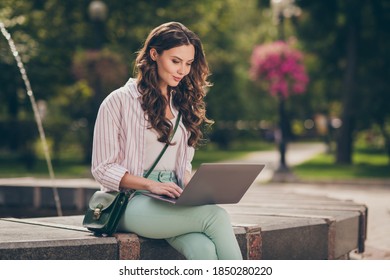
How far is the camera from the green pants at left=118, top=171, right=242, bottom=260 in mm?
4406

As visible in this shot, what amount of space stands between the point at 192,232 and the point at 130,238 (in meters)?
0.40

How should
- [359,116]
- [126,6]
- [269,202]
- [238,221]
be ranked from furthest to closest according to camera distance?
[126,6] < [359,116] < [269,202] < [238,221]

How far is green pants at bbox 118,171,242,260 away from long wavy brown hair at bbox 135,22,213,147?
433mm

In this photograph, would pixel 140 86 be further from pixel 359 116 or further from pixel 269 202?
pixel 359 116

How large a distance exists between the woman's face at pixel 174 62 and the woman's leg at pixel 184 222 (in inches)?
27.1

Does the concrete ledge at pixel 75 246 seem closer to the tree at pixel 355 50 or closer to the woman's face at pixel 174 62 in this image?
the woman's face at pixel 174 62

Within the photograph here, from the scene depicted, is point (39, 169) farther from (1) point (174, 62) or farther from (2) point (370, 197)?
(1) point (174, 62)

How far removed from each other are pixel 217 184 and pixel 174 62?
2.50 ft

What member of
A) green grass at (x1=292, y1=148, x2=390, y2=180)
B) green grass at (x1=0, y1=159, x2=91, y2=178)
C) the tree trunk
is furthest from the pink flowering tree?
green grass at (x1=0, y1=159, x2=91, y2=178)

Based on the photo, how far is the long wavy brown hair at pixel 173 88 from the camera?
4.64 m

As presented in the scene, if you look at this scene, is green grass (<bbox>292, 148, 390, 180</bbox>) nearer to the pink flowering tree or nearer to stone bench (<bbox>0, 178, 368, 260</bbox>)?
the pink flowering tree

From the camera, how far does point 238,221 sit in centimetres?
594
